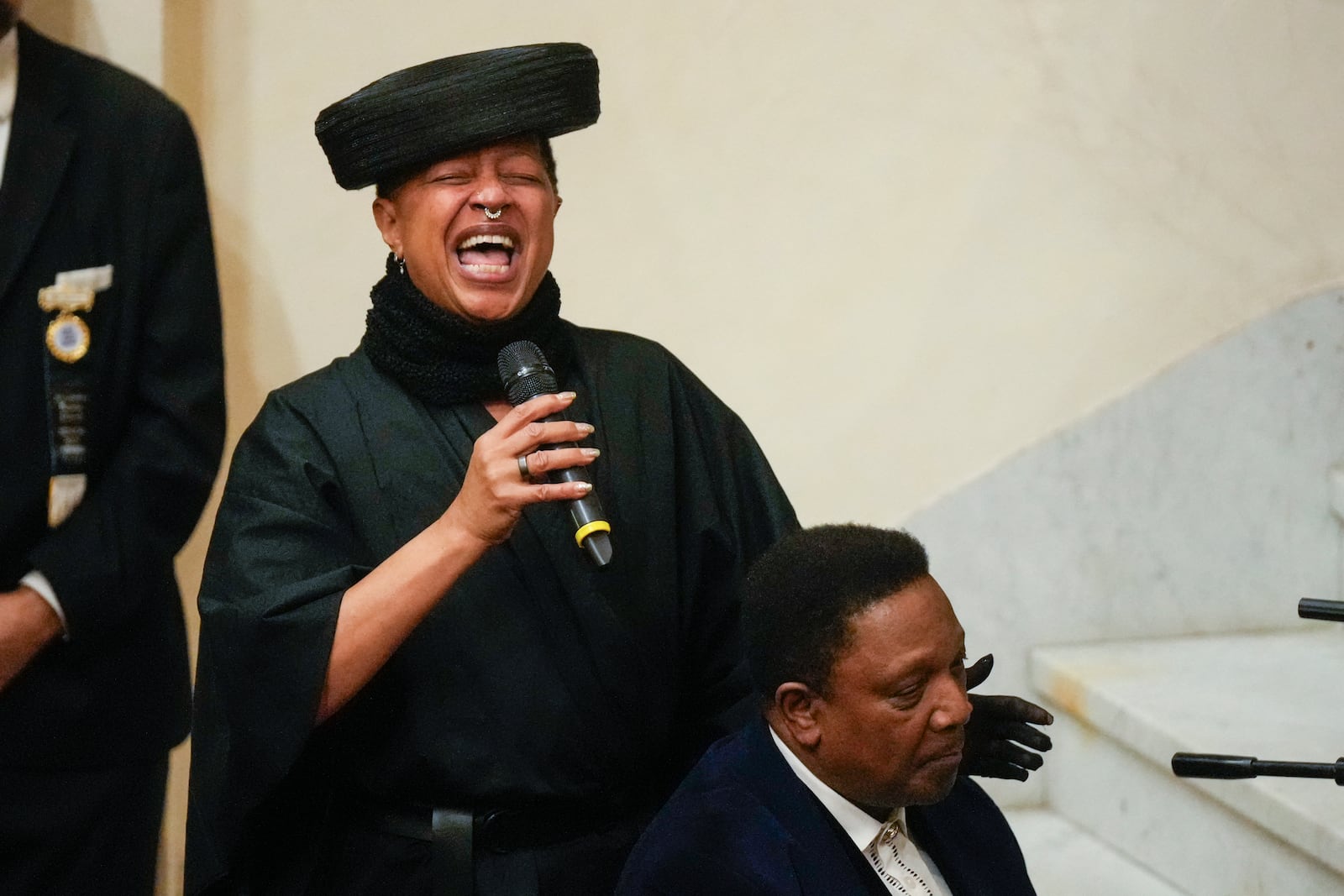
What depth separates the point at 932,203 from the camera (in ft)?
10.5

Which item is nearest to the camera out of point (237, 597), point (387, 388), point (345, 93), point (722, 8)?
point (237, 597)

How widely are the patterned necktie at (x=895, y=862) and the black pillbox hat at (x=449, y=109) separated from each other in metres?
0.86

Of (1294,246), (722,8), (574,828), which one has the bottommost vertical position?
(574,828)

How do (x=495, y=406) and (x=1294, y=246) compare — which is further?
(x=1294, y=246)

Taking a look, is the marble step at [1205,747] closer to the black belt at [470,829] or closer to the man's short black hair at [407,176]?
the black belt at [470,829]

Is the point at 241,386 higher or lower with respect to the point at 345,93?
lower

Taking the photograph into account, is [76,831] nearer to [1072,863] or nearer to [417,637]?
[417,637]

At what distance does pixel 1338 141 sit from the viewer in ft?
10.7

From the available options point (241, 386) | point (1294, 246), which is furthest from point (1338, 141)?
point (241, 386)

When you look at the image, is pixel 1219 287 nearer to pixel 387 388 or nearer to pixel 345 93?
pixel 345 93

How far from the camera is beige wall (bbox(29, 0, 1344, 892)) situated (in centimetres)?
310

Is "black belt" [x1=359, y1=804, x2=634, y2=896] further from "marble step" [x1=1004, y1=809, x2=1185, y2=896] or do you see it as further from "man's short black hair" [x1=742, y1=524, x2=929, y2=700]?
"marble step" [x1=1004, y1=809, x2=1185, y2=896]

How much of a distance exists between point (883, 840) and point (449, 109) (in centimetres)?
91

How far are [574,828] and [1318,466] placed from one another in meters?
1.99
